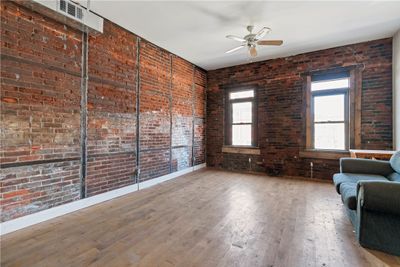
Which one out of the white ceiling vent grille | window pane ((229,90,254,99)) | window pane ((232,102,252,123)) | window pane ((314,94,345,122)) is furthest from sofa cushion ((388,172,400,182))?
the white ceiling vent grille

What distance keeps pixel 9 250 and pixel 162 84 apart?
145 inches

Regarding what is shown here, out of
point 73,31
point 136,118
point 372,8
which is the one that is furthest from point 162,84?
point 372,8

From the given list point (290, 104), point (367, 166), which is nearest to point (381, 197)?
point (367, 166)

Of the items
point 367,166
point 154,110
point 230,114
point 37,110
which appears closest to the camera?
point 37,110

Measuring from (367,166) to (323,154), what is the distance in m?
→ 1.61

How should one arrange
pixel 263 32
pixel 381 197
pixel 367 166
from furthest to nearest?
pixel 263 32 < pixel 367 166 < pixel 381 197

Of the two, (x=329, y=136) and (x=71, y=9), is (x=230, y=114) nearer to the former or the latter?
(x=329, y=136)

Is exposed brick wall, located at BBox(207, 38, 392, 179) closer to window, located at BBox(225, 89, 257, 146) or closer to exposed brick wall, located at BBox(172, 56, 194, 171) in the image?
window, located at BBox(225, 89, 257, 146)

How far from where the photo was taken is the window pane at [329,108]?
464 cm

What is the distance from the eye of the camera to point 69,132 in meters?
2.88

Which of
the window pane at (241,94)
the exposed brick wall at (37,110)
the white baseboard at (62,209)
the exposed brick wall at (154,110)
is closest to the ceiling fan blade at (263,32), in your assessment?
the exposed brick wall at (154,110)

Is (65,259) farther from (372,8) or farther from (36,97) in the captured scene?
(372,8)

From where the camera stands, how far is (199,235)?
7.22ft

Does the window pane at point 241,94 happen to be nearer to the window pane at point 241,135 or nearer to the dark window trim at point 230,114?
the dark window trim at point 230,114
